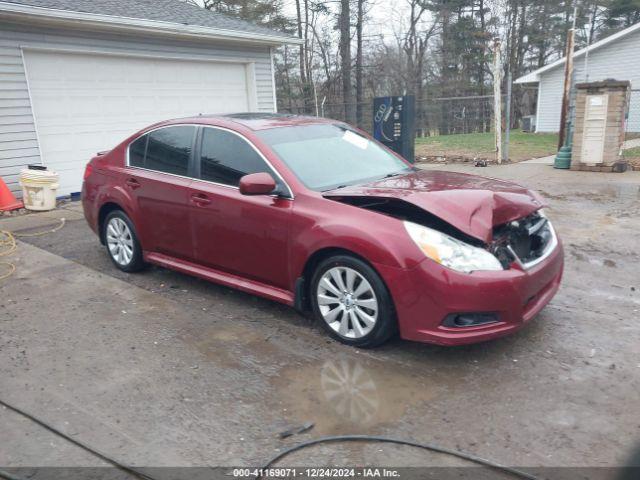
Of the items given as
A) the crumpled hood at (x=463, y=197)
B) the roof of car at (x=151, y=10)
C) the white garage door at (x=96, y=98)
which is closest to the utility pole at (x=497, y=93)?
the roof of car at (x=151, y=10)

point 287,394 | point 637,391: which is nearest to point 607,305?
point 637,391

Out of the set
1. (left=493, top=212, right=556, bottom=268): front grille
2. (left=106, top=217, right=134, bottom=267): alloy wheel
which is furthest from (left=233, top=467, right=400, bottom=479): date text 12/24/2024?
(left=106, top=217, right=134, bottom=267): alloy wheel

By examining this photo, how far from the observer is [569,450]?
2652 millimetres

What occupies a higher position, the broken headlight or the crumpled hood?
the crumpled hood

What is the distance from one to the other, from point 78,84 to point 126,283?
19.2 feet

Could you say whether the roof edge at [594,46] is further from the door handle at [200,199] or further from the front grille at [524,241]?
the door handle at [200,199]

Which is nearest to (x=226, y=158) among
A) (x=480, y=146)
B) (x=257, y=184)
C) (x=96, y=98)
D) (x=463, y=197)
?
(x=257, y=184)

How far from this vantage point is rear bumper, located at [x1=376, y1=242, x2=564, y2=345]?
10.7 feet

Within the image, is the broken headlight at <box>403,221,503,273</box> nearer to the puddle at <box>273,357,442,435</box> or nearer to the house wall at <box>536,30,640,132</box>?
the puddle at <box>273,357,442,435</box>

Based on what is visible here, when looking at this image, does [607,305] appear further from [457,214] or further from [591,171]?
[591,171]

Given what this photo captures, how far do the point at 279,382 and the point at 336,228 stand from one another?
3.54 ft

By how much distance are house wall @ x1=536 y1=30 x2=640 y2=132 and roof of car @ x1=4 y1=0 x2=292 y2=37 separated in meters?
14.6

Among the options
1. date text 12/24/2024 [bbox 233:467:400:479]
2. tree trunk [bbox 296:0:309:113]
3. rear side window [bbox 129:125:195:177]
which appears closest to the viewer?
date text 12/24/2024 [bbox 233:467:400:479]

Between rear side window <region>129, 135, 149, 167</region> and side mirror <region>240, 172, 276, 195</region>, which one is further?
rear side window <region>129, 135, 149, 167</region>
